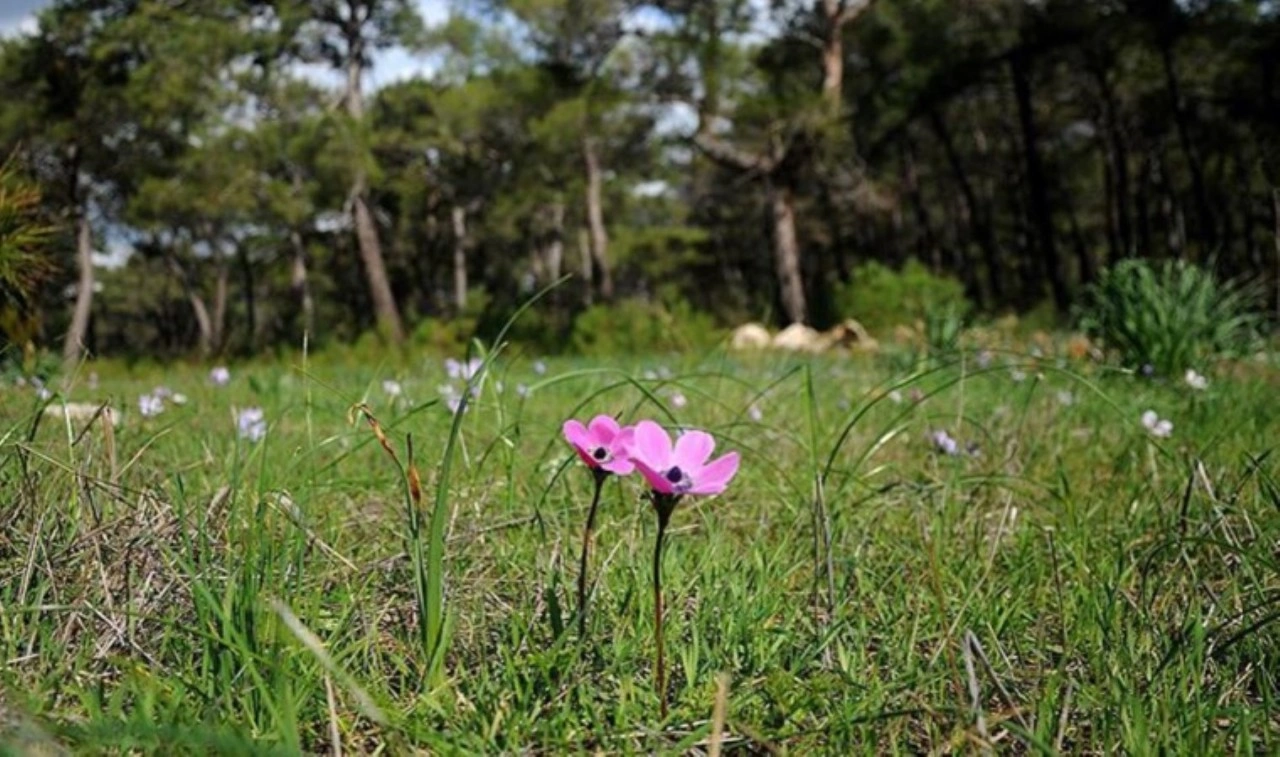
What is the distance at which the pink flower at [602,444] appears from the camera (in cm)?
92

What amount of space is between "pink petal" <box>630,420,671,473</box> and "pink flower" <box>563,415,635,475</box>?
0.02 metres

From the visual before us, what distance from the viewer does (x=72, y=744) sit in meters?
0.84

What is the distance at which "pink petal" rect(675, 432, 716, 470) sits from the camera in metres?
0.96

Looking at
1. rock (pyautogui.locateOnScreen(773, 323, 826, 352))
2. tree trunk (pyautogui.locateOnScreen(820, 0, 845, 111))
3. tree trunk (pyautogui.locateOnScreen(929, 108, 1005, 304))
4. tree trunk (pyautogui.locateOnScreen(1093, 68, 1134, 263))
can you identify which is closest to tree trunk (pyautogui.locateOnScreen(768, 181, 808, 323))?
tree trunk (pyautogui.locateOnScreen(820, 0, 845, 111))

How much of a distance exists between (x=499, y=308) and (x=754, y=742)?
1920 cm

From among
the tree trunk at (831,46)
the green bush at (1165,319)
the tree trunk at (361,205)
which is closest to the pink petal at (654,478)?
the green bush at (1165,319)

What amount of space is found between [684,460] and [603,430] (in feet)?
0.29

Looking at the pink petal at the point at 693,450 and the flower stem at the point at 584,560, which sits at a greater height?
the pink petal at the point at 693,450

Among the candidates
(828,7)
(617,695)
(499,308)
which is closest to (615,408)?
(617,695)

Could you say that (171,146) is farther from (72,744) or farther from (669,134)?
(72,744)

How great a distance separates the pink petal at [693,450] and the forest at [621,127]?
9.71 m

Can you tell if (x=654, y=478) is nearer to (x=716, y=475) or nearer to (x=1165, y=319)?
(x=716, y=475)

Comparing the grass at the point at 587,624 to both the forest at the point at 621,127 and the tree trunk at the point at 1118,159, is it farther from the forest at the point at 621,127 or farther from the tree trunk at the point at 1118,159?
the tree trunk at the point at 1118,159

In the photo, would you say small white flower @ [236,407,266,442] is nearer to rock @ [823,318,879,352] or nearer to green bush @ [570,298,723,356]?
rock @ [823,318,879,352]
